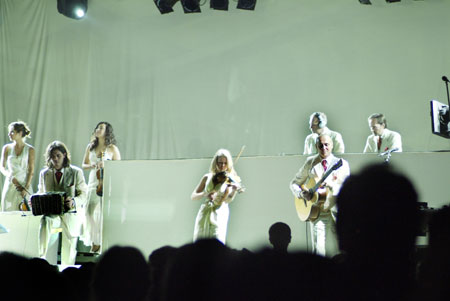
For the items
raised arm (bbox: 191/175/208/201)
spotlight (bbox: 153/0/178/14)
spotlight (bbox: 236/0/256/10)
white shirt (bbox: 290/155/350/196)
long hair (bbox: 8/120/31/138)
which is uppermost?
spotlight (bbox: 153/0/178/14)

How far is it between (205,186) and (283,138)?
5.72 ft

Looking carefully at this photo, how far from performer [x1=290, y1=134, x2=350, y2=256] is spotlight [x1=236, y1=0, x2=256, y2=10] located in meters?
2.72

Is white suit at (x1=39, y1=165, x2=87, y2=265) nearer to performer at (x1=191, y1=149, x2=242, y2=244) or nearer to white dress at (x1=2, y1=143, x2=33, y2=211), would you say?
white dress at (x1=2, y1=143, x2=33, y2=211)

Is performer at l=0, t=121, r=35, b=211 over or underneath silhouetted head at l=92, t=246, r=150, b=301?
over

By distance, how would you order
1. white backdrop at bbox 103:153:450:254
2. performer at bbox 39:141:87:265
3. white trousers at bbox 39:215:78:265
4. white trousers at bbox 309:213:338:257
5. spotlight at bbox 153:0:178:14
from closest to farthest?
white backdrop at bbox 103:153:450:254 → white trousers at bbox 309:213:338:257 → white trousers at bbox 39:215:78:265 → performer at bbox 39:141:87:265 → spotlight at bbox 153:0:178:14

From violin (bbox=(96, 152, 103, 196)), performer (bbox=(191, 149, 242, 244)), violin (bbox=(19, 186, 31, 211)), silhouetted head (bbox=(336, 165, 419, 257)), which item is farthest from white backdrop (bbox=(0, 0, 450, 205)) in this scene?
silhouetted head (bbox=(336, 165, 419, 257))

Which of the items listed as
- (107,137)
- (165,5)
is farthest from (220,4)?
(107,137)

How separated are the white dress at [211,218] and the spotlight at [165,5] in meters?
3.00

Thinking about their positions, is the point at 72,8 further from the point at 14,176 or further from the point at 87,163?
the point at 14,176

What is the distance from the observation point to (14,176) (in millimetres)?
6566

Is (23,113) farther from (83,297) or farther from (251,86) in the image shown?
(83,297)

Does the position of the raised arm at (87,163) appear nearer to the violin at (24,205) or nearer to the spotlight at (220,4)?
the violin at (24,205)

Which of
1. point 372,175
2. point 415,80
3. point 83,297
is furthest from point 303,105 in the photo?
point 83,297

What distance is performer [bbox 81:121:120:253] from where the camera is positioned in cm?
592
